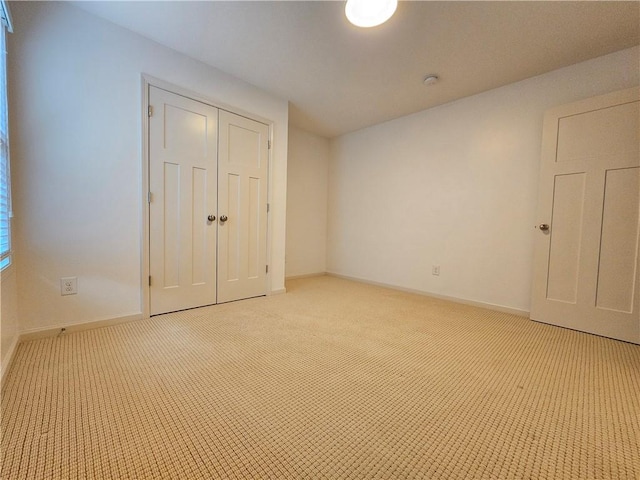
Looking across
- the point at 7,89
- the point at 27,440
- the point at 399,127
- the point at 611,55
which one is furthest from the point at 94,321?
the point at 611,55

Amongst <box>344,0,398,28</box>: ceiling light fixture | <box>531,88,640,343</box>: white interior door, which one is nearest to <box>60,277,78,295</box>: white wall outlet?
<box>344,0,398,28</box>: ceiling light fixture

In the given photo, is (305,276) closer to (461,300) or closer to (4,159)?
(461,300)

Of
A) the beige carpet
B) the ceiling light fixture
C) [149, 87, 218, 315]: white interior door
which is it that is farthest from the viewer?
[149, 87, 218, 315]: white interior door

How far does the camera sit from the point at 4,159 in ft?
5.36

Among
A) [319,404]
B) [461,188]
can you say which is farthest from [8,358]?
[461,188]

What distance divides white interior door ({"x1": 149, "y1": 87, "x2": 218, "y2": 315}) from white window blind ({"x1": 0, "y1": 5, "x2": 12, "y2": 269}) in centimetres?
80

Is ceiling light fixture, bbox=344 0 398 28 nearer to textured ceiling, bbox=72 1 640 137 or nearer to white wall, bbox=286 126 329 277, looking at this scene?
textured ceiling, bbox=72 1 640 137

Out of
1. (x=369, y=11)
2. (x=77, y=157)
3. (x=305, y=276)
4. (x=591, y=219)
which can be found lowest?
(x=305, y=276)

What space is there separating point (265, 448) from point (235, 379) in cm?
51

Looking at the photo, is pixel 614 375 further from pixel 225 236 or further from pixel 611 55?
pixel 225 236

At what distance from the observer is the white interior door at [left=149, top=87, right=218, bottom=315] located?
2.34m

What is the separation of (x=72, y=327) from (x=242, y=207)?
1695 mm

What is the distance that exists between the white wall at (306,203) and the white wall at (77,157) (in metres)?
2.04

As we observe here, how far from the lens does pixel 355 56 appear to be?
2.32m
